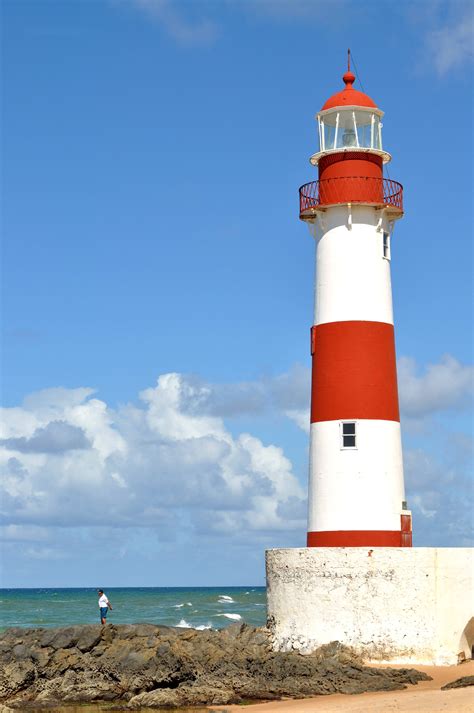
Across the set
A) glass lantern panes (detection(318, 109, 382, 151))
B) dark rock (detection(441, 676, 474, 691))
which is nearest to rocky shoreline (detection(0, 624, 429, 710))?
dark rock (detection(441, 676, 474, 691))

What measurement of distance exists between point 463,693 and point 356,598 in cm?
339

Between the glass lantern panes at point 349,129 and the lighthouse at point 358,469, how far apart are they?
2cm

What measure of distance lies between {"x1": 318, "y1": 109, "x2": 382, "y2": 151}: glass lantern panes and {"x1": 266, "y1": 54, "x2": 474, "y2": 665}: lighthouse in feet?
0.07

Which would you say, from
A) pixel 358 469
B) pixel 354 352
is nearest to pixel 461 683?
pixel 358 469

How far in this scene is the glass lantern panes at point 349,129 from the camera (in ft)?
66.2

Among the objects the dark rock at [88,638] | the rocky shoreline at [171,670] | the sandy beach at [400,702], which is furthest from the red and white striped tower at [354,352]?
the dark rock at [88,638]

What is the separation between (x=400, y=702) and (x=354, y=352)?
6.53 metres

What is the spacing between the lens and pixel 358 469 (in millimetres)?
18984

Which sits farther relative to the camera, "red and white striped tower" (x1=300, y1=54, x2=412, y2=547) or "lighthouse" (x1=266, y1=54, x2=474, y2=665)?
"red and white striped tower" (x1=300, y1=54, x2=412, y2=547)

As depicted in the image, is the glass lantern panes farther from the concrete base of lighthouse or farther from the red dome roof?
the concrete base of lighthouse

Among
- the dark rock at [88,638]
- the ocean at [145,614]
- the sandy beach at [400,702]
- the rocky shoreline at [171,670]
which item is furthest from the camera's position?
the ocean at [145,614]

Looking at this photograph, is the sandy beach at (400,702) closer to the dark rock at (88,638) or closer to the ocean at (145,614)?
the dark rock at (88,638)

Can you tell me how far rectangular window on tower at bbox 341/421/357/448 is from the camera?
1906cm

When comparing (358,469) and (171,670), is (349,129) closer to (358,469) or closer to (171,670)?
(358,469)
